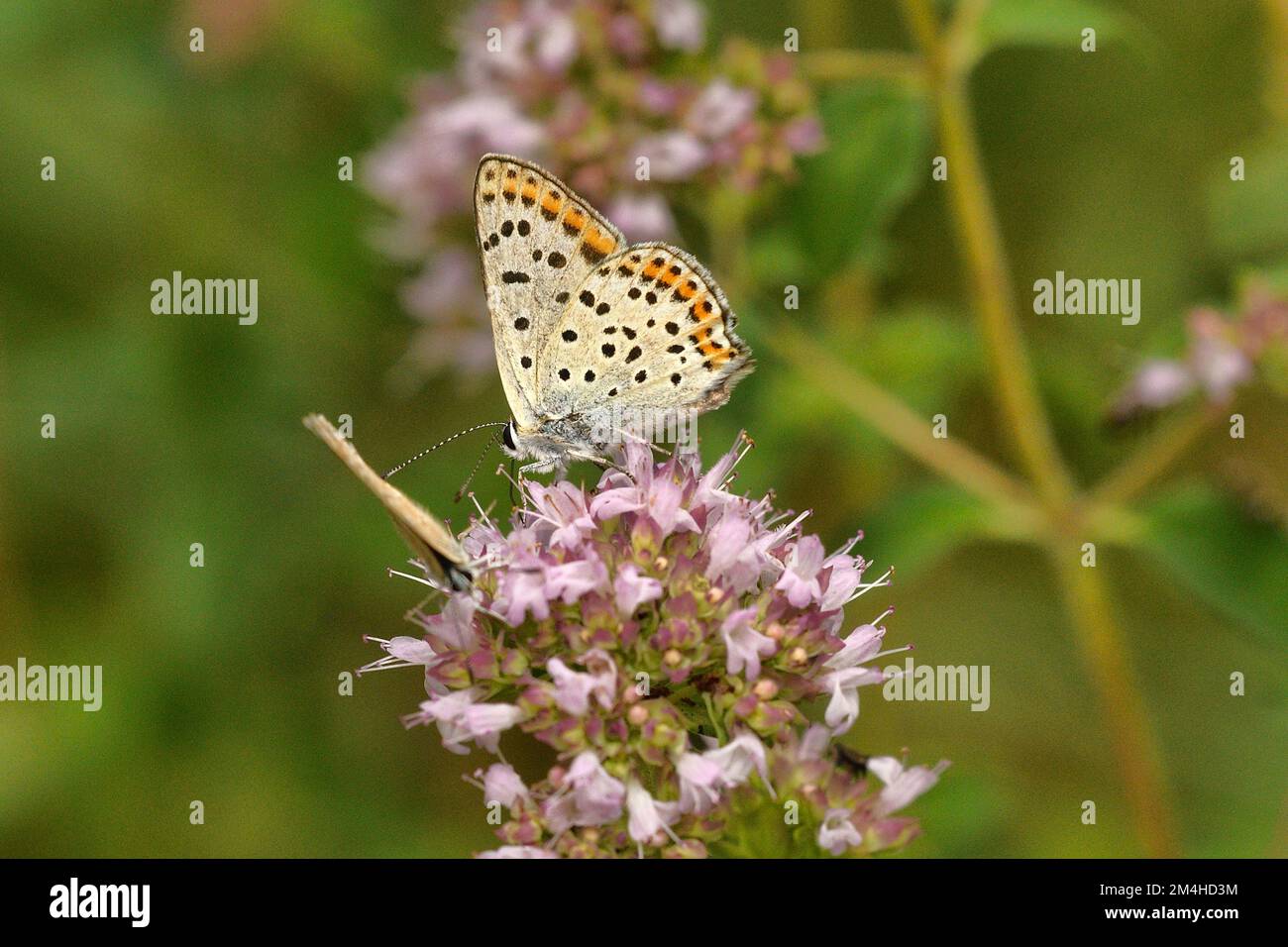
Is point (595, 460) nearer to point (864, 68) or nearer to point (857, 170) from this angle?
point (857, 170)

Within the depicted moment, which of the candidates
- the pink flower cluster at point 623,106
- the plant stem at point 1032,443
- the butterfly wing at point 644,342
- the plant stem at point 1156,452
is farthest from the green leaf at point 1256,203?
the butterfly wing at point 644,342

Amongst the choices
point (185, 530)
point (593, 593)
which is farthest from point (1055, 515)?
point (185, 530)

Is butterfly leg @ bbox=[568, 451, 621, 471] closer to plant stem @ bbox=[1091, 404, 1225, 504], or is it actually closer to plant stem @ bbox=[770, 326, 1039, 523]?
plant stem @ bbox=[770, 326, 1039, 523]

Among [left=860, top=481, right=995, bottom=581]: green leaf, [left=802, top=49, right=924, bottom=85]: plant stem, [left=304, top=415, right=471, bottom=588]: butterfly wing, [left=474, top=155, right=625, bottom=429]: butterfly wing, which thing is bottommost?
[left=304, top=415, right=471, bottom=588]: butterfly wing

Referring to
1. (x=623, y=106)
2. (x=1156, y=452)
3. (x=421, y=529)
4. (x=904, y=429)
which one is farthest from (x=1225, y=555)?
(x=421, y=529)

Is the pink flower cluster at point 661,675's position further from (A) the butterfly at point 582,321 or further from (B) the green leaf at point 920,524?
(B) the green leaf at point 920,524

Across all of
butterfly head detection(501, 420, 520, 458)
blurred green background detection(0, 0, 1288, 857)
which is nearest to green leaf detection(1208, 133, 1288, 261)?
blurred green background detection(0, 0, 1288, 857)
